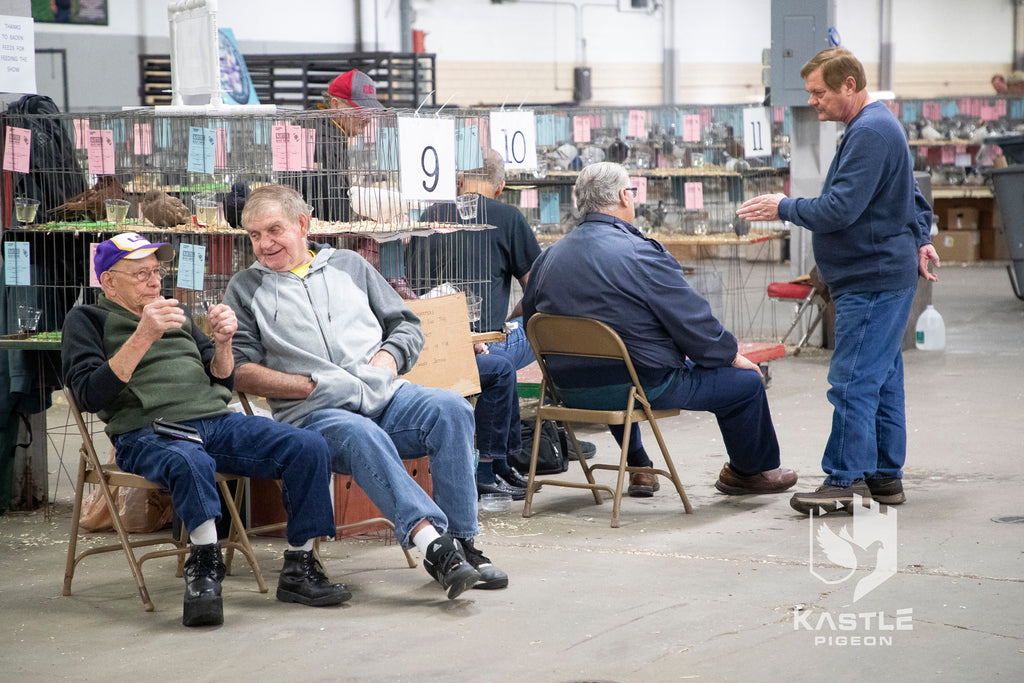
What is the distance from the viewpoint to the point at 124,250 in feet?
12.0

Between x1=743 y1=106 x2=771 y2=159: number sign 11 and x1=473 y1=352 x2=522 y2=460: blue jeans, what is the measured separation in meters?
4.53

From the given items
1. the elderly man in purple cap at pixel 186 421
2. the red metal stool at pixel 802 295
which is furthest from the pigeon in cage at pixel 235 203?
the red metal stool at pixel 802 295

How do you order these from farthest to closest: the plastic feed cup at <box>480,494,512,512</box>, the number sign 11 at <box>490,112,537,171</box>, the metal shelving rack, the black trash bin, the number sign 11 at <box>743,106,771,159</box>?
the metal shelving rack
the black trash bin
the number sign 11 at <box>743,106,771,159</box>
the number sign 11 at <box>490,112,537,171</box>
the plastic feed cup at <box>480,494,512,512</box>

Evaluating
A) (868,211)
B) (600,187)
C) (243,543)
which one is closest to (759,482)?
(868,211)

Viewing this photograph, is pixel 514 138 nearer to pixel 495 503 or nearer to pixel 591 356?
pixel 591 356

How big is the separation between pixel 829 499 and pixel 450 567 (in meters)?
1.57

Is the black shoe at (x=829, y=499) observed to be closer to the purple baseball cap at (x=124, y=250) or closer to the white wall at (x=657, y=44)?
the purple baseball cap at (x=124, y=250)

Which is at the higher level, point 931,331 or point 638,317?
point 638,317

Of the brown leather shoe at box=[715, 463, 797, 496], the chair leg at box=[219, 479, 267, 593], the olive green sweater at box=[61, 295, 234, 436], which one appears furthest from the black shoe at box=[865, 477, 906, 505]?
the olive green sweater at box=[61, 295, 234, 436]

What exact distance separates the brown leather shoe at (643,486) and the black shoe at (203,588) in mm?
1941

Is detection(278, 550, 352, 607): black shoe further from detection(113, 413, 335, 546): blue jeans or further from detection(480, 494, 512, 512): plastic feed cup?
detection(480, 494, 512, 512): plastic feed cup

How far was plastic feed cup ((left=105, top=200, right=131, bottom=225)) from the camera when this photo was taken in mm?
4922

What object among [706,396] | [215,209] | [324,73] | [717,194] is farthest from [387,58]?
[706,396]

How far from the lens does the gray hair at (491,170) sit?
213 inches
